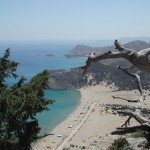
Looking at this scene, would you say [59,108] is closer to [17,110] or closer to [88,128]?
[88,128]

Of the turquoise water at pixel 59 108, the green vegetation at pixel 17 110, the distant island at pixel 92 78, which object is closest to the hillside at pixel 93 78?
the distant island at pixel 92 78

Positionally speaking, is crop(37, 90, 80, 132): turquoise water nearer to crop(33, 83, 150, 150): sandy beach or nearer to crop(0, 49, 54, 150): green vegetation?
crop(33, 83, 150, 150): sandy beach

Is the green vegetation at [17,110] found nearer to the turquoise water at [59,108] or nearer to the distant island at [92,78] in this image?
the turquoise water at [59,108]

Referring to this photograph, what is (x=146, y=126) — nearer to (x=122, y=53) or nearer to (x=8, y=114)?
(x=122, y=53)

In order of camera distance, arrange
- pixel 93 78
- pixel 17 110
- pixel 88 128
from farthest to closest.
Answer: pixel 93 78
pixel 88 128
pixel 17 110

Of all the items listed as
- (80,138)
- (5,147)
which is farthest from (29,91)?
(80,138)

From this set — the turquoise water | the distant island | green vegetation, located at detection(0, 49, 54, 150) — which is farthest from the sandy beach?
the distant island

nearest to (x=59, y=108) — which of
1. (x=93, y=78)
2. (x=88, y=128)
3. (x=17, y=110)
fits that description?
(x=88, y=128)
